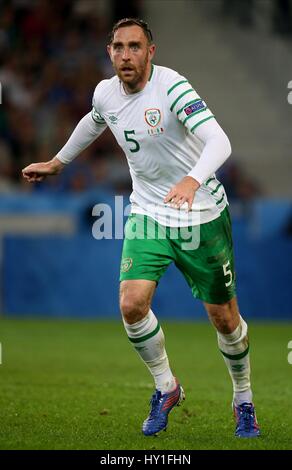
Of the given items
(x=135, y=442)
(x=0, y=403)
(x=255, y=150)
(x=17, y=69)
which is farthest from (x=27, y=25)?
(x=135, y=442)

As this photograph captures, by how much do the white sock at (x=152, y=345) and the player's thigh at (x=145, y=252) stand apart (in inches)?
9.5

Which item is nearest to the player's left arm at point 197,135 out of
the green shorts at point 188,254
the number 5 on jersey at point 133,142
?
the number 5 on jersey at point 133,142

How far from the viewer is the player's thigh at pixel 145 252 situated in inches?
239

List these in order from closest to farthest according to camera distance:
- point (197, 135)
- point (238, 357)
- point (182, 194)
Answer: point (182, 194) < point (197, 135) < point (238, 357)

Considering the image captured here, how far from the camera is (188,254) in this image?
6.14 m

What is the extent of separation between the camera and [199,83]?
19844 mm

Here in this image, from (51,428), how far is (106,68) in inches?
530

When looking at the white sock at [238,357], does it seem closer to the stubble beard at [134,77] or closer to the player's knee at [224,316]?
the player's knee at [224,316]

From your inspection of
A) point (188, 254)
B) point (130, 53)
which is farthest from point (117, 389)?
point (130, 53)

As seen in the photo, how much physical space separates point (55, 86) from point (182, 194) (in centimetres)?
1348

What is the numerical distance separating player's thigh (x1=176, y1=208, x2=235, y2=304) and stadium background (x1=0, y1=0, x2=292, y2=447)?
19.0 feet

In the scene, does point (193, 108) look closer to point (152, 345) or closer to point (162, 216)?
point (162, 216)

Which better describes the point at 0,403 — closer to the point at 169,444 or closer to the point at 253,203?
the point at 169,444

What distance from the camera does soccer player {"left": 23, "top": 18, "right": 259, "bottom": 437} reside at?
237 inches
